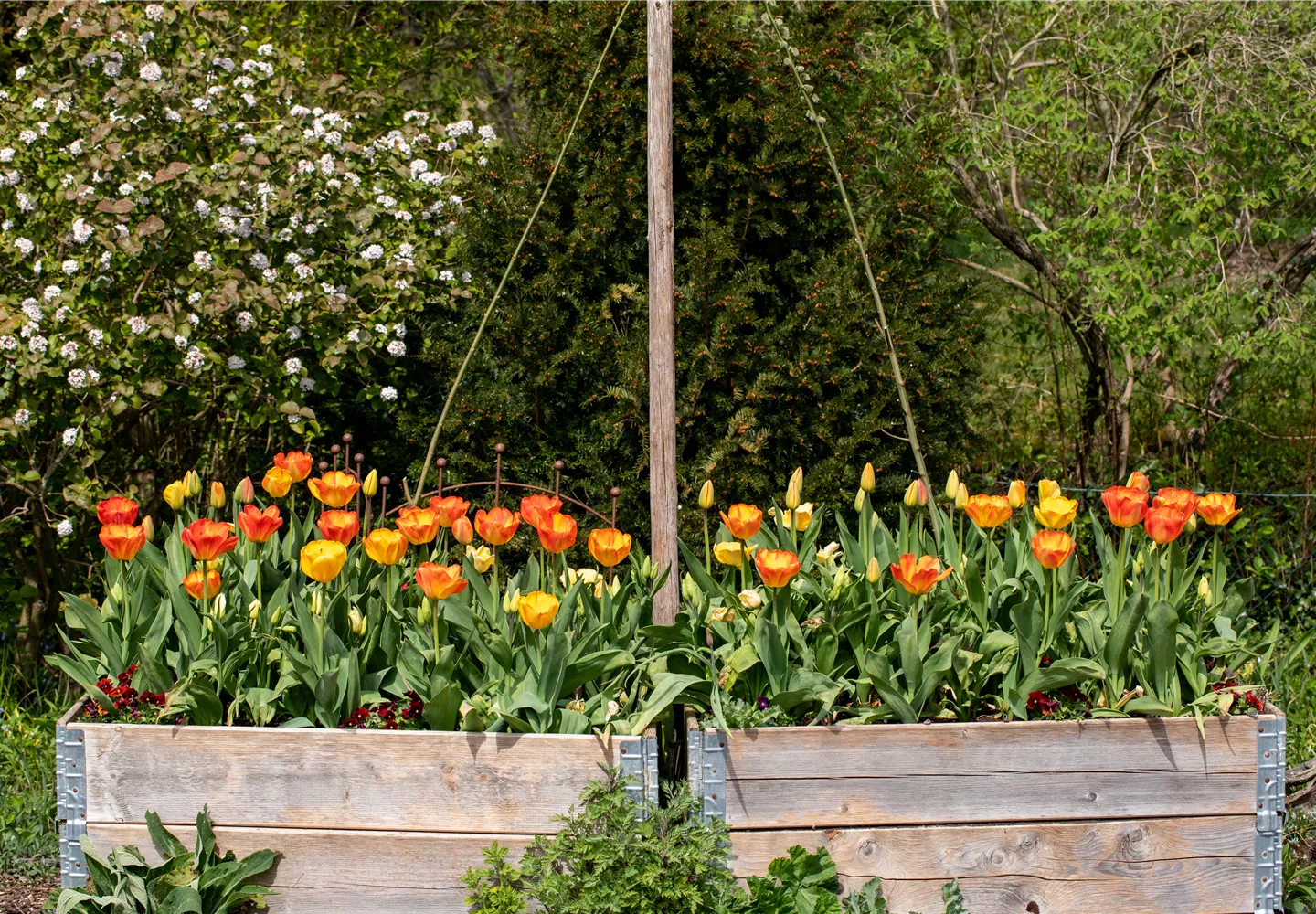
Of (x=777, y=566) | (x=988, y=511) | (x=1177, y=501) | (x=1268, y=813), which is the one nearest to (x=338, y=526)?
(x=777, y=566)

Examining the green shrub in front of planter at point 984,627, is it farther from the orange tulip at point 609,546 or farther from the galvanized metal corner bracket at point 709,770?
the orange tulip at point 609,546

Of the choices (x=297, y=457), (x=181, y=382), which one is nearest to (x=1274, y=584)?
(x=297, y=457)

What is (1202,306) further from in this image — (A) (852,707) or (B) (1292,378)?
(A) (852,707)

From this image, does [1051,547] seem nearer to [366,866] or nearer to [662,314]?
[662,314]

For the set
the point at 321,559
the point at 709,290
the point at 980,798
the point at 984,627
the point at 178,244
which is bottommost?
the point at 980,798

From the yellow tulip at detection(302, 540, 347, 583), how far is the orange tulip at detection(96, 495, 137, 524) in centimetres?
46

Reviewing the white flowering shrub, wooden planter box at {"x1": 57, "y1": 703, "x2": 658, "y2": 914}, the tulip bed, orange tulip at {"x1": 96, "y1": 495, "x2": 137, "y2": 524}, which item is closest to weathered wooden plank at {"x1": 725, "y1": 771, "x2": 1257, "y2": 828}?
the tulip bed

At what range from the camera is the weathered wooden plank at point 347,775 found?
2141mm

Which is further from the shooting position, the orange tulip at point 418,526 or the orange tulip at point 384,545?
the orange tulip at point 418,526

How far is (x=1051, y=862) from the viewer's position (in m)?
2.20

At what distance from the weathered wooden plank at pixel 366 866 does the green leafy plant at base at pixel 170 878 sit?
32 millimetres

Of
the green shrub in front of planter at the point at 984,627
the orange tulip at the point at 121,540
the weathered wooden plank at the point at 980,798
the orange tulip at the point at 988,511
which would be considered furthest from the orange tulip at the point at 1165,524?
the orange tulip at the point at 121,540

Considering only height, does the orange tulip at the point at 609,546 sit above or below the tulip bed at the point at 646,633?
above

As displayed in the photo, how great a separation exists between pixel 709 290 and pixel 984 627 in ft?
4.92
